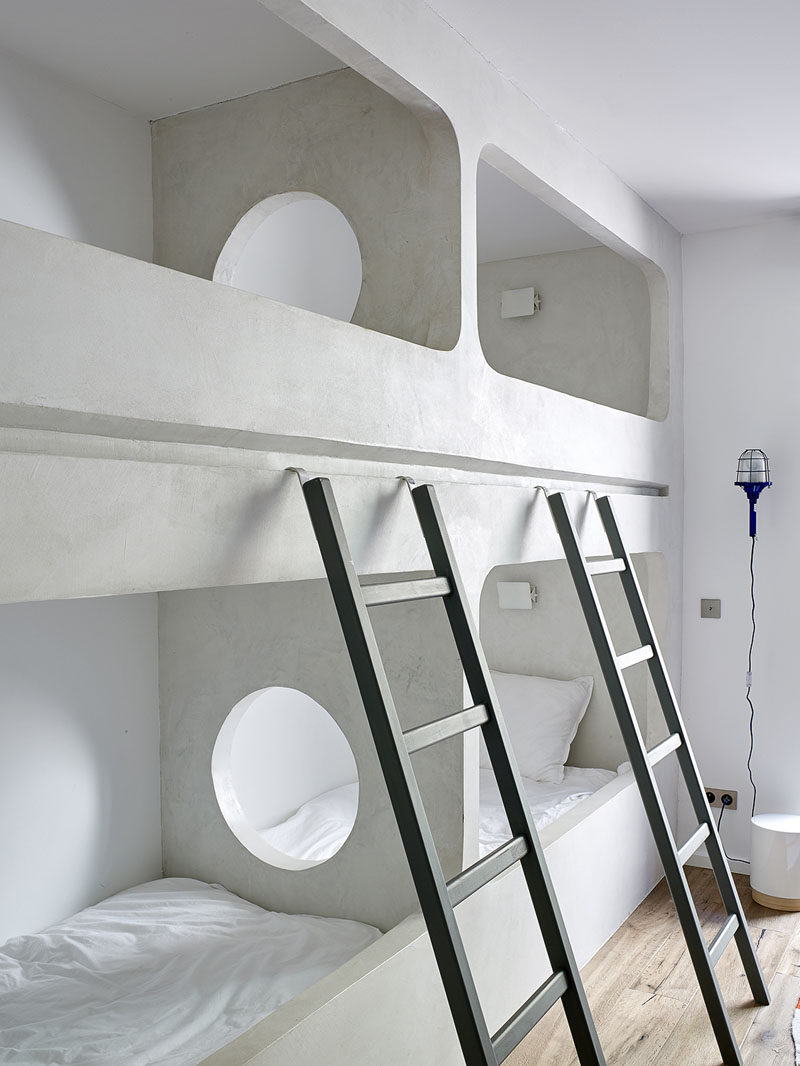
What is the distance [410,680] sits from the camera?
9.02 feet

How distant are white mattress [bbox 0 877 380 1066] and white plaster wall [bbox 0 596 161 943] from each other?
0.13 metres

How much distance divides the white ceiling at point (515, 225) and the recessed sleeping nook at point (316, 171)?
2.85ft

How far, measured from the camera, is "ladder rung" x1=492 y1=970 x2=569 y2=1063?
189 centimetres

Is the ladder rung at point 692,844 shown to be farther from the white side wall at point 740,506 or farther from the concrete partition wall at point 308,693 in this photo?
the white side wall at point 740,506

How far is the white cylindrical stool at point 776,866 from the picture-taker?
3805mm

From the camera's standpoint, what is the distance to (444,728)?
2.08 m

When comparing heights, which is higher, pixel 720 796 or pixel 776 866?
pixel 720 796

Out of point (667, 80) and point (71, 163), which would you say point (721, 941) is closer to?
point (667, 80)

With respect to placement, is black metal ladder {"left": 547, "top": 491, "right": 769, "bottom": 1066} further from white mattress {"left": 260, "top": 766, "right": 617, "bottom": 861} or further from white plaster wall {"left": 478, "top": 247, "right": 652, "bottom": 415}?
white plaster wall {"left": 478, "top": 247, "right": 652, "bottom": 415}

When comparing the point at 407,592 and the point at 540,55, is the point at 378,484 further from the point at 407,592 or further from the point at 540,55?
the point at 540,55

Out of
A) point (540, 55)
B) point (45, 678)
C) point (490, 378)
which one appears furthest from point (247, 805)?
point (540, 55)

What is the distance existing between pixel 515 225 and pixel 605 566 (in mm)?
1962

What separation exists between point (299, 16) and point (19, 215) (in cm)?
125

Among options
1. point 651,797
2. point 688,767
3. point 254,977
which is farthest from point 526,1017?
point 688,767
